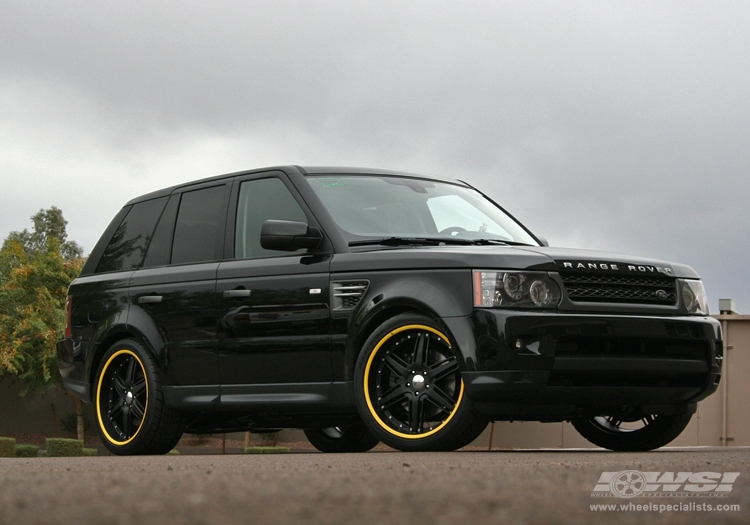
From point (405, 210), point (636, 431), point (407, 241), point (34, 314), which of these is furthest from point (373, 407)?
point (34, 314)

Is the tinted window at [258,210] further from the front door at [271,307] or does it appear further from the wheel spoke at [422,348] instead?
the wheel spoke at [422,348]

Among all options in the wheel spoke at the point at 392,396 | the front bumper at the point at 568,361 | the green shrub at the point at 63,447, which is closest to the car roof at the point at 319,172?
the wheel spoke at the point at 392,396

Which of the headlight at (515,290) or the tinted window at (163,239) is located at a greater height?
the tinted window at (163,239)

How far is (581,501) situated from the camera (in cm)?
325

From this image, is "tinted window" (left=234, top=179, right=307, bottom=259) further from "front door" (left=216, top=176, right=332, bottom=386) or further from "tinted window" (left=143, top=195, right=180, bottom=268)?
"tinted window" (left=143, top=195, right=180, bottom=268)

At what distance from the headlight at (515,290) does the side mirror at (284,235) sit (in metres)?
1.35

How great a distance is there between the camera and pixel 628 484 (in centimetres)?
368

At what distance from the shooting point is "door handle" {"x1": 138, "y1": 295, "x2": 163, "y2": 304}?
8.62 metres

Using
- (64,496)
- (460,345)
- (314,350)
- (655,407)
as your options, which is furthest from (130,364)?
(64,496)

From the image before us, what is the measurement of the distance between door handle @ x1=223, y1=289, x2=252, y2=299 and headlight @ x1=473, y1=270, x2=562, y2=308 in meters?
→ 1.91

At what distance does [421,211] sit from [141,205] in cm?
268

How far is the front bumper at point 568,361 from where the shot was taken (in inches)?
256

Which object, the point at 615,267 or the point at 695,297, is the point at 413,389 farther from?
the point at 695,297

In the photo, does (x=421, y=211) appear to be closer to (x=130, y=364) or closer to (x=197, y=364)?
(x=197, y=364)
